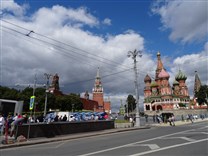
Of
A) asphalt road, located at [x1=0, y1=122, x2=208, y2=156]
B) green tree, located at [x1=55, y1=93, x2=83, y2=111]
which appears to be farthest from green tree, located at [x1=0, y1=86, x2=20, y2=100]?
asphalt road, located at [x1=0, y1=122, x2=208, y2=156]

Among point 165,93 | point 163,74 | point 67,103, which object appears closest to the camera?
point 67,103

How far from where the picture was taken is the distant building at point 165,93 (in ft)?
359

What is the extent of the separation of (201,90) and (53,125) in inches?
4136

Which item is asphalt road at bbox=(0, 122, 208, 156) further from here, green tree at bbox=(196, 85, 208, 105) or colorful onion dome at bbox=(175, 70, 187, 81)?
colorful onion dome at bbox=(175, 70, 187, 81)

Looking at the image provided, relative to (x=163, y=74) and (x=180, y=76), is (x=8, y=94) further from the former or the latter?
(x=180, y=76)

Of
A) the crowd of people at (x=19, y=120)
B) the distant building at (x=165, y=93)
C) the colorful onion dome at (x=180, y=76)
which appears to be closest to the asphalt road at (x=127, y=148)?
the crowd of people at (x=19, y=120)

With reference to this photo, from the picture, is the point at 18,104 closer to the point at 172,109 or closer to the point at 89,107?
the point at 172,109

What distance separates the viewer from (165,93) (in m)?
111

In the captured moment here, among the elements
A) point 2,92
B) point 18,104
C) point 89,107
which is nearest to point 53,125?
point 18,104

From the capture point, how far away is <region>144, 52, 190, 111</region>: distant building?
109438mm

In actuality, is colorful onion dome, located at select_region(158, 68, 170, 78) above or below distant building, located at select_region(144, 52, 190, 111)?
above

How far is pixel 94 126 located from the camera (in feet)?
83.7

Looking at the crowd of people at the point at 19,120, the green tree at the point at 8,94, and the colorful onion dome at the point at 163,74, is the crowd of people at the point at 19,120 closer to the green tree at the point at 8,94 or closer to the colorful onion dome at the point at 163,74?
the green tree at the point at 8,94

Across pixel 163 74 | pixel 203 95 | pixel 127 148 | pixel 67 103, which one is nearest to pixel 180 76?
pixel 163 74
